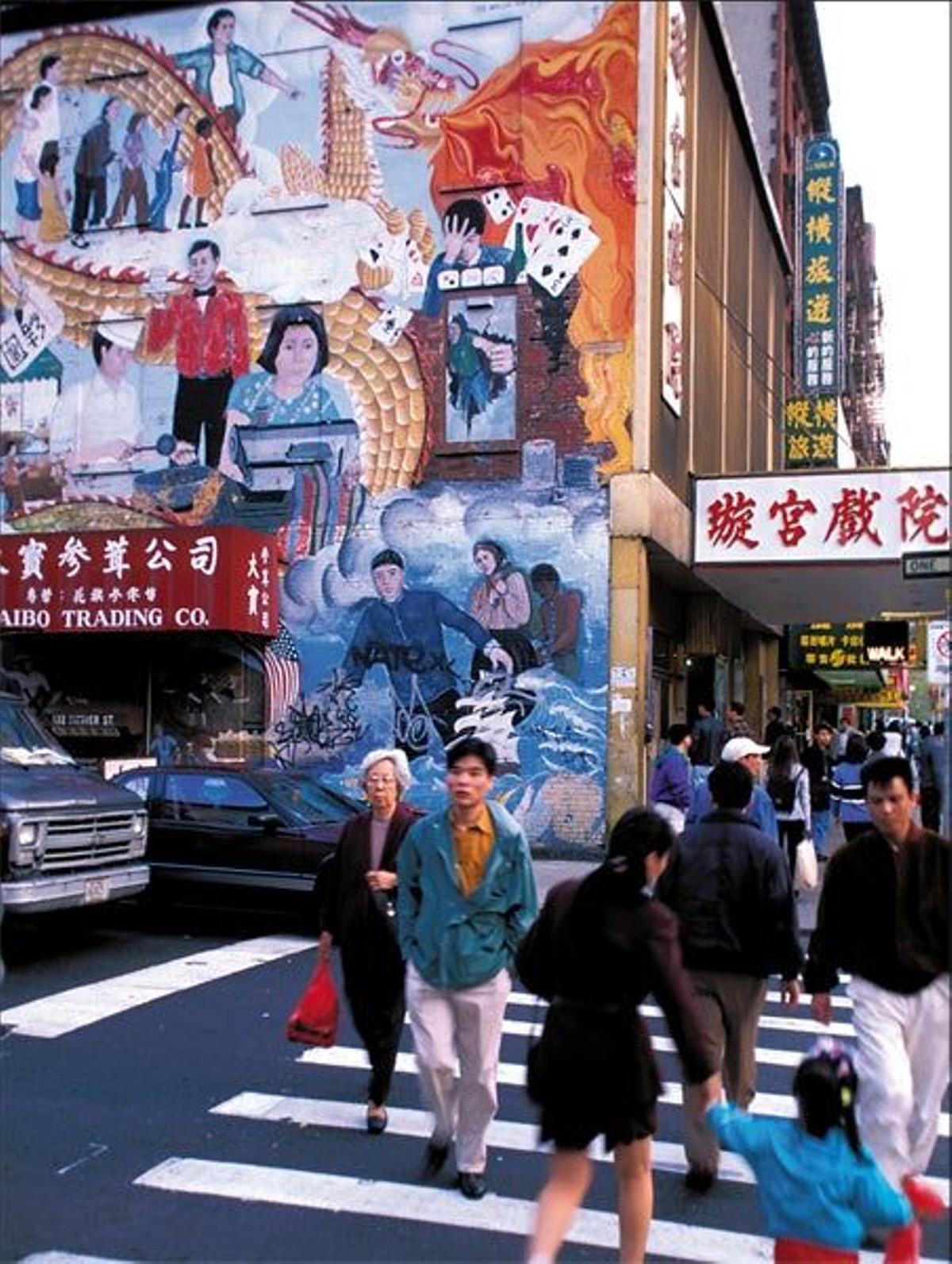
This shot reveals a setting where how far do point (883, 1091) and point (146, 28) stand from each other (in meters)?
15.9

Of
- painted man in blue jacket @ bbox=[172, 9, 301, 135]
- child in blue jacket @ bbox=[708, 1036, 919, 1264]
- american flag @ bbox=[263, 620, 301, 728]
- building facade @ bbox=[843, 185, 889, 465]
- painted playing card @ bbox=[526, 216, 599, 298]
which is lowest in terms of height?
child in blue jacket @ bbox=[708, 1036, 919, 1264]

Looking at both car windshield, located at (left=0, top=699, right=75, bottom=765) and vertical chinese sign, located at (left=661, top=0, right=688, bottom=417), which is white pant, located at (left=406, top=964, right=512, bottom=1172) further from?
vertical chinese sign, located at (left=661, top=0, right=688, bottom=417)

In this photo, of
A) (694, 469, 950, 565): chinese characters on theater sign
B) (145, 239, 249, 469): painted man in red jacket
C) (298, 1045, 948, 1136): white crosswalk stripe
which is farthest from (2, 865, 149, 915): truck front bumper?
(694, 469, 950, 565): chinese characters on theater sign

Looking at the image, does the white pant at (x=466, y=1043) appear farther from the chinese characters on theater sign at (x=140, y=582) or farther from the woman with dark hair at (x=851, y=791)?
the chinese characters on theater sign at (x=140, y=582)

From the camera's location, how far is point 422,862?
17.7ft

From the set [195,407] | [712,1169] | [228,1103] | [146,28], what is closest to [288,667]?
[195,407]

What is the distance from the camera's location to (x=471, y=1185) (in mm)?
5293

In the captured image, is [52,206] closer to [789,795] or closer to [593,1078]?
[789,795]

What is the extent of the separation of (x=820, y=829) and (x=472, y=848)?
12554 mm

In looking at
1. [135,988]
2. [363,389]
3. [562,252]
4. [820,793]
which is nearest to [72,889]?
[135,988]

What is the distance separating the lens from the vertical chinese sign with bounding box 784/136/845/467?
24750 mm

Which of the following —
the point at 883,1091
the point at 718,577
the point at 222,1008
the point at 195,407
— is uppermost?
the point at 195,407

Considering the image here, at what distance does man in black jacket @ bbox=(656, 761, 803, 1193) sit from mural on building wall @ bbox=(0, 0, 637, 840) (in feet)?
36.9

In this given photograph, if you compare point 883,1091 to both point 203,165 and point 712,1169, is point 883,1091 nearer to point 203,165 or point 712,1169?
point 712,1169
